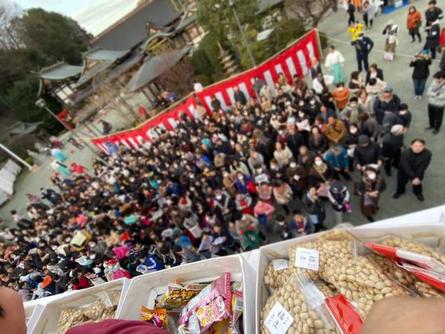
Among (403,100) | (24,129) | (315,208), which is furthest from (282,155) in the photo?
(24,129)

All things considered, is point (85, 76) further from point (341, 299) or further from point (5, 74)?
point (341, 299)

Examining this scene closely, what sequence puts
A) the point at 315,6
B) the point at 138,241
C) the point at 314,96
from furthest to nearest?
1. the point at 315,6
2. the point at 314,96
3. the point at 138,241

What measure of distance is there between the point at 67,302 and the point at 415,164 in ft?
18.2

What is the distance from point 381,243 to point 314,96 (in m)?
6.39

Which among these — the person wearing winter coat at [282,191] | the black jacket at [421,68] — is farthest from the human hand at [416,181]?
the black jacket at [421,68]

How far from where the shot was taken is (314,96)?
751 centimetres

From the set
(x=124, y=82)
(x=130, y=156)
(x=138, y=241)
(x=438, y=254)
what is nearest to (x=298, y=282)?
(x=438, y=254)

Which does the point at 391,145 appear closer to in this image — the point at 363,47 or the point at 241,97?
the point at 363,47

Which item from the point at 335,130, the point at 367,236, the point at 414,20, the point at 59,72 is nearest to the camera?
the point at 367,236

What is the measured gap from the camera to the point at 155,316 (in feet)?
6.71

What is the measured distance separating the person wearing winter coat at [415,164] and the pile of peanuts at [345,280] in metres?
3.38

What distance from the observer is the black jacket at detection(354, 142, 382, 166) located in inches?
199

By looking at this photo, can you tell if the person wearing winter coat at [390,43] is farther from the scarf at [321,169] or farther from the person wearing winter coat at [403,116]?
the scarf at [321,169]

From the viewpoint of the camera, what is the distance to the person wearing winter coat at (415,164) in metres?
4.38
